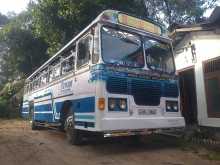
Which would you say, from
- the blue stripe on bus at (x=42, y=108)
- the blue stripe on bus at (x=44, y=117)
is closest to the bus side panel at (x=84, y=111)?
the blue stripe on bus at (x=44, y=117)

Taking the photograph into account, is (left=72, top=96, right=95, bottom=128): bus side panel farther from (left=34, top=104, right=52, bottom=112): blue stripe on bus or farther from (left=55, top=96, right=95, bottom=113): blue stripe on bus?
(left=34, top=104, right=52, bottom=112): blue stripe on bus

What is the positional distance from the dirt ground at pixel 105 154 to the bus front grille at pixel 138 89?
1.35 metres

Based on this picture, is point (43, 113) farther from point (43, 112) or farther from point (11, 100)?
point (11, 100)

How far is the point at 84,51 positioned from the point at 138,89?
1827 mm

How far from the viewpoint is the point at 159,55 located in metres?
8.56

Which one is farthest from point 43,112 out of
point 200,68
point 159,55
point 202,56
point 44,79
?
point 202,56

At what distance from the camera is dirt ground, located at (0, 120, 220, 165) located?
6.84m

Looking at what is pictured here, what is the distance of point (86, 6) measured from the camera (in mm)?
16234

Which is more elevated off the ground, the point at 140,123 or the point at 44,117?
the point at 44,117

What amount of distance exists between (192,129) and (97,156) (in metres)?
4.22

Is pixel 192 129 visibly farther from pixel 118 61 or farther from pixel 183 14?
pixel 183 14

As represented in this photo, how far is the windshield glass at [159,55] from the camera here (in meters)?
Answer: 8.24

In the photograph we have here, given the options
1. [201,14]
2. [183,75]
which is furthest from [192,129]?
[201,14]

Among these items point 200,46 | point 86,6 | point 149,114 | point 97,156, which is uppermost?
point 86,6
